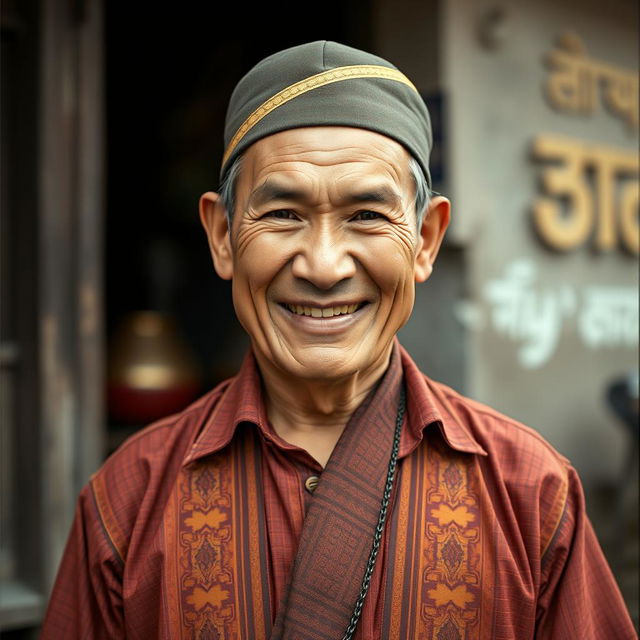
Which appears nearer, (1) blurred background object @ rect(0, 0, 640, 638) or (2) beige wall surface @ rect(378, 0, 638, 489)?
(1) blurred background object @ rect(0, 0, 640, 638)

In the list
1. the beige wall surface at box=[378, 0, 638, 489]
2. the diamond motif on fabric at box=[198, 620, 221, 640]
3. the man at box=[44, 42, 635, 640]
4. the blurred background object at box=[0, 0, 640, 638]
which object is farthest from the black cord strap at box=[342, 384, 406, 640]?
the beige wall surface at box=[378, 0, 638, 489]

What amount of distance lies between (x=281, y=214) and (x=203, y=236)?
317 centimetres

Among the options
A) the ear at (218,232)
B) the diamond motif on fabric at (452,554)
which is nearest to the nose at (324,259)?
the ear at (218,232)

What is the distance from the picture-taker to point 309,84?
140 cm

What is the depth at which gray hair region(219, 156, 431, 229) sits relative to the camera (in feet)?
4.82

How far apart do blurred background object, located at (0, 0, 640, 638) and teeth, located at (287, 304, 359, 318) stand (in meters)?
1.17

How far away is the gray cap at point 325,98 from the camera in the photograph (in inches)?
54.4

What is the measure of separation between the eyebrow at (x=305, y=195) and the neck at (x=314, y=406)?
32cm

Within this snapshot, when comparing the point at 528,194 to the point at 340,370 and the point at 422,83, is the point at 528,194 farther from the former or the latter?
the point at 340,370

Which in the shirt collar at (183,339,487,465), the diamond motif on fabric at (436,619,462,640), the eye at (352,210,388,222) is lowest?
the diamond motif on fabric at (436,619,462,640)

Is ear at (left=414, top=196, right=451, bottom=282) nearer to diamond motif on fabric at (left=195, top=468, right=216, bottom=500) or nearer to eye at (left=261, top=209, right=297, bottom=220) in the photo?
eye at (left=261, top=209, right=297, bottom=220)

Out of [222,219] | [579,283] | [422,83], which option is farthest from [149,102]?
[222,219]

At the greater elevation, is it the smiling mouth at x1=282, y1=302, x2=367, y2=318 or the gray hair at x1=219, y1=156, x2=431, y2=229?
the gray hair at x1=219, y1=156, x2=431, y2=229

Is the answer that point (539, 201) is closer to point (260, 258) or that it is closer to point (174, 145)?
point (174, 145)
